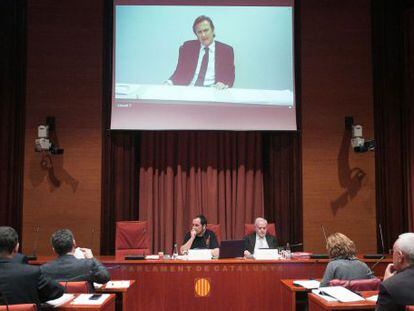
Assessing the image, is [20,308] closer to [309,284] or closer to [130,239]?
[309,284]

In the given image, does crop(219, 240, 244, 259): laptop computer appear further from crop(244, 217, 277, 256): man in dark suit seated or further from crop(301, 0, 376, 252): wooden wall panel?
crop(301, 0, 376, 252): wooden wall panel

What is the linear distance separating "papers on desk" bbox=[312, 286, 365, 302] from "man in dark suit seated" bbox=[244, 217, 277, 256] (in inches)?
92.2

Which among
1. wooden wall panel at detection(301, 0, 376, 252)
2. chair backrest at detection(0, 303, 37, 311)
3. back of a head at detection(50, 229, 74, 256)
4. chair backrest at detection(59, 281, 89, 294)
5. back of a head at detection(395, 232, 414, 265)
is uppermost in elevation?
wooden wall panel at detection(301, 0, 376, 252)

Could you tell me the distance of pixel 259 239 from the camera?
19.2 ft

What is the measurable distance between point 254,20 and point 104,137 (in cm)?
267

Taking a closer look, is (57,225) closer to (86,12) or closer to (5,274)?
(86,12)

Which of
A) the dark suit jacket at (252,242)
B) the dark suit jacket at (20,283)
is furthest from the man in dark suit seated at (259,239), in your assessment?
the dark suit jacket at (20,283)

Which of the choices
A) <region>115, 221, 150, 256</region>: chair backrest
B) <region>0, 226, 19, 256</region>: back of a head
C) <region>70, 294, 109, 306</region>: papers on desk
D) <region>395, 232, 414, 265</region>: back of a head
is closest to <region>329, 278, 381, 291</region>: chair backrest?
<region>395, 232, 414, 265</region>: back of a head

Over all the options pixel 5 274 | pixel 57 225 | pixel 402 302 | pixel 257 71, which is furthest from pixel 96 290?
pixel 257 71

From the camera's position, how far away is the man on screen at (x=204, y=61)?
22.4 ft

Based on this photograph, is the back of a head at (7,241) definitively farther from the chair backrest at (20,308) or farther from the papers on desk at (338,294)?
the papers on desk at (338,294)

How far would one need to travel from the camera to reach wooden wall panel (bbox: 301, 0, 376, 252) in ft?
23.2

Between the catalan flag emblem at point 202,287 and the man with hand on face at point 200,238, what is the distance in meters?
0.64

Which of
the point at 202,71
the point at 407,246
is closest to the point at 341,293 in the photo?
the point at 407,246
